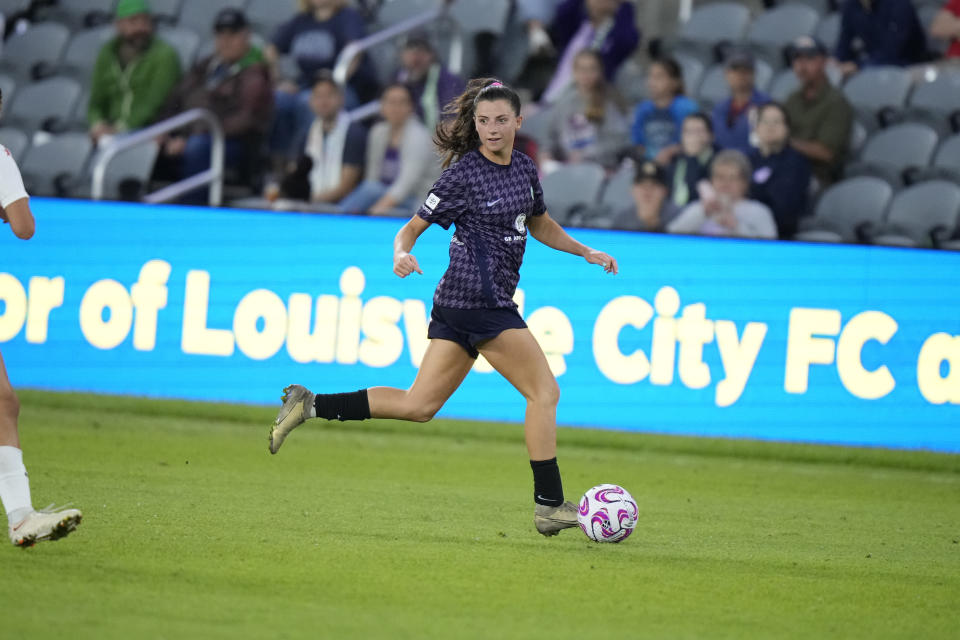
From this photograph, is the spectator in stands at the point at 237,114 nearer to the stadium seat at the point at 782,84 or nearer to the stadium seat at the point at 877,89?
the stadium seat at the point at 782,84

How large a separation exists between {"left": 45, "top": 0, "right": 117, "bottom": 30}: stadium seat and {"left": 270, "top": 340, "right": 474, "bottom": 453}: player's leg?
10.7m

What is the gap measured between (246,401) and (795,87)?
19.5ft

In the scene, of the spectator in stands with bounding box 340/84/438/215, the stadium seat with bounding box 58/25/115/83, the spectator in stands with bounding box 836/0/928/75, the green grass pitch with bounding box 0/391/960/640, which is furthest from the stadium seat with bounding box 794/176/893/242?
the stadium seat with bounding box 58/25/115/83

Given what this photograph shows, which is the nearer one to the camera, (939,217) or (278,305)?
(278,305)

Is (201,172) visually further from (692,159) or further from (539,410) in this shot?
(539,410)

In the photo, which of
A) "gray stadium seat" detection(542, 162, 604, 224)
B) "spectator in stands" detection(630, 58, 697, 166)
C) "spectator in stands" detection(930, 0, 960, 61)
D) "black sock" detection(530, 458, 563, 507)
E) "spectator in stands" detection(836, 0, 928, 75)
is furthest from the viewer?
"spectator in stands" detection(836, 0, 928, 75)

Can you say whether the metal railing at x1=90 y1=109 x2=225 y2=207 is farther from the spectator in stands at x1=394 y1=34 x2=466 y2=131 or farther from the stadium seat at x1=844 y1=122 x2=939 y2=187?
the stadium seat at x1=844 y1=122 x2=939 y2=187

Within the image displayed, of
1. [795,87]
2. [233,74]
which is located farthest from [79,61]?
[795,87]

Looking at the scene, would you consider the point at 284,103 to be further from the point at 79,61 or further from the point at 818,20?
the point at 818,20

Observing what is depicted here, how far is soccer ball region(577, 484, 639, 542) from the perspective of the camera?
21.1 feet

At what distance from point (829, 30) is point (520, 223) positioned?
8524 mm

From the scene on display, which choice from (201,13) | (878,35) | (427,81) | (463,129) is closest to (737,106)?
(878,35)

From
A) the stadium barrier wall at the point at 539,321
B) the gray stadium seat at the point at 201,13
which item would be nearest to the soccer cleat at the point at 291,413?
the stadium barrier wall at the point at 539,321

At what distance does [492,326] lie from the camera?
6438 mm
